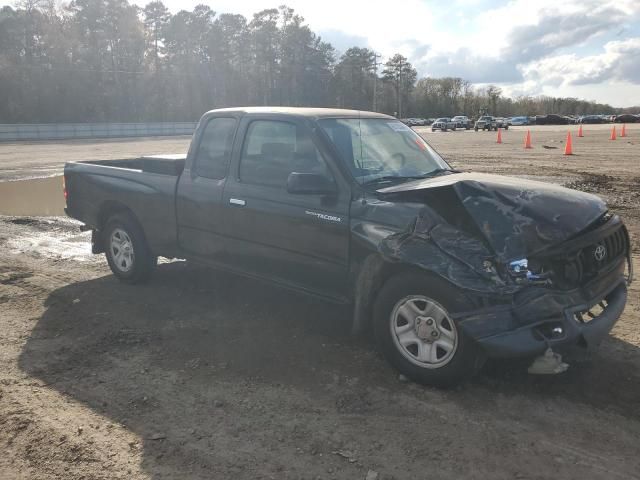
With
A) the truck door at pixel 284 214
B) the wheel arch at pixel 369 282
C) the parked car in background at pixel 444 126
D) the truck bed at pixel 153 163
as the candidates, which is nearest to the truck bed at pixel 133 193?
the truck bed at pixel 153 163

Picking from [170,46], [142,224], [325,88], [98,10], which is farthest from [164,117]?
[142,224]

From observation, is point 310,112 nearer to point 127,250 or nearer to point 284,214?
point 284,214

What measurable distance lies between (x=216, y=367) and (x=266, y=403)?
0.72 m

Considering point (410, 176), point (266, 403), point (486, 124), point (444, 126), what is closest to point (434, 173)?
point (410, 176)

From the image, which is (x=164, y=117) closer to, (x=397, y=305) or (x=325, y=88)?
(x=325, y=88)

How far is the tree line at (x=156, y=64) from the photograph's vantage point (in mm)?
71125

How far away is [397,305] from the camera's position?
3908mm

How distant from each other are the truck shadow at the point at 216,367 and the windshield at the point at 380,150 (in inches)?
57.9

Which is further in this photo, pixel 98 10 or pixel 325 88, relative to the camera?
pixel 325 88

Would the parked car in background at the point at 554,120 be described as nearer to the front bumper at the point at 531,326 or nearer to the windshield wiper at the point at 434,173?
the windshield wiper at the point at 434,173

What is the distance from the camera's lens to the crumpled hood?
3551mm

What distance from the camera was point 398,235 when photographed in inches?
154

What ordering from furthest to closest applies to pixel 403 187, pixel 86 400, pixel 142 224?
1. pixel 142 224
2. pixel 403 187
3. pixel 86 400

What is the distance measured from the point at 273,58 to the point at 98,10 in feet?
82.9
